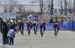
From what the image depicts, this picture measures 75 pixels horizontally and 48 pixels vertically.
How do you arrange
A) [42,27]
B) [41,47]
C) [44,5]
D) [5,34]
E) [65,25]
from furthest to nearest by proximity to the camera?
[44,5] < [65,25] < [42,27] < [5,34] < [41,47]

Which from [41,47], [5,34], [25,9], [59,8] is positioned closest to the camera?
[41,47]

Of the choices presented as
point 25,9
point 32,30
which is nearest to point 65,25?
point 32,30

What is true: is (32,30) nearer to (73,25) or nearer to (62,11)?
(73,25)

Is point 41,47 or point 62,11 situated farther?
point 62,11

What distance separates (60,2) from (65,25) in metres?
38.1

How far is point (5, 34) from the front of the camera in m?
18.9

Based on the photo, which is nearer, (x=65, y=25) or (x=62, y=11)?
(x=65, y=25)

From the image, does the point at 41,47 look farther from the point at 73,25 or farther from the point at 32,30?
the point at 73,25

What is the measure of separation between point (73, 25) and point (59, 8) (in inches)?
1659

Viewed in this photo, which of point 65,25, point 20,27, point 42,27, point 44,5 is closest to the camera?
point 42,27

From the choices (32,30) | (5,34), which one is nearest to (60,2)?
(32,30)

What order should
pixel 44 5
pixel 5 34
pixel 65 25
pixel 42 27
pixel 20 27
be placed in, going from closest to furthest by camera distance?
1. pixel 5 34
2. pixel 42 27
3. pixel 20 27
4. pixel 65 25
5. pixel 44 5

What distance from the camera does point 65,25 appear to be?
3622cm

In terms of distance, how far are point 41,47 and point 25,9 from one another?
7431 centimetres
